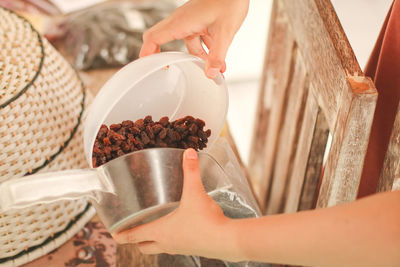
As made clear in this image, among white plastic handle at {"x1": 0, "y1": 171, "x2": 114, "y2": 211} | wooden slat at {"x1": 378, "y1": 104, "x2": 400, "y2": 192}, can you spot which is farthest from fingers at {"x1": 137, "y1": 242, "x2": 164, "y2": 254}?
wooden slat at {"x1": 378, "y1": 104, "x2": 400, "y2": 192}

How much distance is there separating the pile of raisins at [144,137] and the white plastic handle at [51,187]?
0.41ft

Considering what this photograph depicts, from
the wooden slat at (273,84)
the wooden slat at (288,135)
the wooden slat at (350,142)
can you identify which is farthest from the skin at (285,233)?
the wooden slat at (273,84)

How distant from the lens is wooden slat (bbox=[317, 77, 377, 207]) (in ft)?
1.58

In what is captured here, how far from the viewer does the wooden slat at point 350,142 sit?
482 millimetres

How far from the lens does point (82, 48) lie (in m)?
1.34

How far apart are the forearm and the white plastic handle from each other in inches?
7.0

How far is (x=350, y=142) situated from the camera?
20.2 inches

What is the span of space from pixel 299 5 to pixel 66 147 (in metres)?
0.51

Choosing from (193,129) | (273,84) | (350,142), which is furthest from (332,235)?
(273,84)

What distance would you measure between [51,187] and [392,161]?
458 millimetres

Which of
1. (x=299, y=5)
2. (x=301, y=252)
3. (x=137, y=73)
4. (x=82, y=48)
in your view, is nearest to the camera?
(x=301, y=252)

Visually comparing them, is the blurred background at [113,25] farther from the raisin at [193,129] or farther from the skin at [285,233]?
the skin at [285,233]

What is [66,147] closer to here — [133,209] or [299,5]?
[133,209]

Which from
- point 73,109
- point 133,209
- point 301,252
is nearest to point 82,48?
point 73,109
